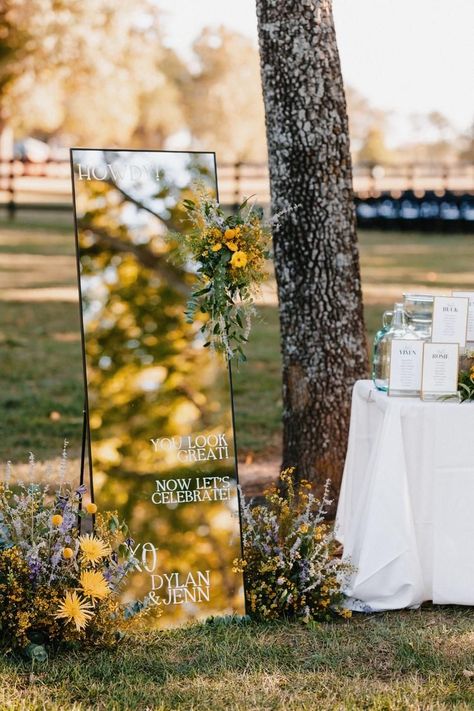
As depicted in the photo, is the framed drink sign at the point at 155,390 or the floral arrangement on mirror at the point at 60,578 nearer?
the floral arrangement on mirror at the point at 60,578

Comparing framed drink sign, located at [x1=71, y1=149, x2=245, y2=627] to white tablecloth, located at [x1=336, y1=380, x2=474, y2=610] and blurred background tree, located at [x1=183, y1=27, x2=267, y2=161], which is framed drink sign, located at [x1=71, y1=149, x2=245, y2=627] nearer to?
white tablecloth, located at [x1=336, y1=380, x2=474, y2=610]

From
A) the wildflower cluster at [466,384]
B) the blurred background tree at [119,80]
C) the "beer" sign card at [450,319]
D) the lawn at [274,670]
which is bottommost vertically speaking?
the lawn at [274,670]

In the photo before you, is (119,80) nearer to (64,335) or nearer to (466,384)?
(64,335)

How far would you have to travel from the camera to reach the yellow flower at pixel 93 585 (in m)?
3.93

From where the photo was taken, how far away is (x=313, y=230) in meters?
5.27

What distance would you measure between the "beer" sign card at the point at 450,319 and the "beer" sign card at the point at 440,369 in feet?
0.30

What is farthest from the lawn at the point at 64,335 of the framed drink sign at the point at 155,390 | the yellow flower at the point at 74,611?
the yellow flower at the point at 74,611

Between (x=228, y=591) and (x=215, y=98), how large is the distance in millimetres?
52361

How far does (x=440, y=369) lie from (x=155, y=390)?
1146mm

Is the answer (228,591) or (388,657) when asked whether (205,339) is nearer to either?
(228,591)

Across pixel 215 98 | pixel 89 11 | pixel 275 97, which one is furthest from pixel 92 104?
pixel 275 97

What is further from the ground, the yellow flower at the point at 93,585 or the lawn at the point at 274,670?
the yellow flower at the point at 93,585

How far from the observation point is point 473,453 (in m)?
4.28

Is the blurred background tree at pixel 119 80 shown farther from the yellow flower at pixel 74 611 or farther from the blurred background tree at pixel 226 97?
the yellow flower at pixel 74 611
